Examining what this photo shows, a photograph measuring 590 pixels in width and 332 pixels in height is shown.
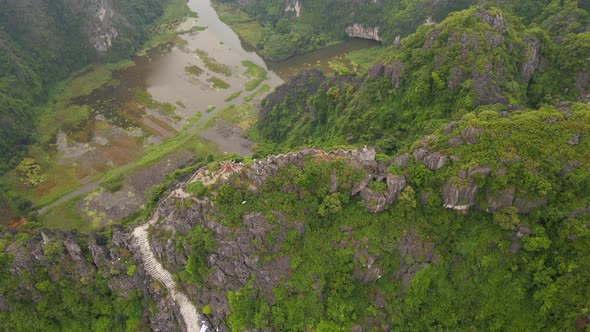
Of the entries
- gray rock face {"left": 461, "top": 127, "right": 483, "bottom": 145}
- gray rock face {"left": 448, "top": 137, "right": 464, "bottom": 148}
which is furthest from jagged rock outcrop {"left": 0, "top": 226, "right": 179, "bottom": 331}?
gray rock face {"left": 461, "top": 127, "right": 483, "bottom": 145}

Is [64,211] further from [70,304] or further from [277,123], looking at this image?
[277,123]

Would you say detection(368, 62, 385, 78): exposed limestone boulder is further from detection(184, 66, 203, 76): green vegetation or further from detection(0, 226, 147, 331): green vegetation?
detection(184, 66, 203, 76): green vegetation

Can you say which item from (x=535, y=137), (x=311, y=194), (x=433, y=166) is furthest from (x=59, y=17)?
(x=535, y=137)

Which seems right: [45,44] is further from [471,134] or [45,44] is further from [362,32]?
[471,134]

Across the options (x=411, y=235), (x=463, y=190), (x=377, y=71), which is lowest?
(x=411, y=235)

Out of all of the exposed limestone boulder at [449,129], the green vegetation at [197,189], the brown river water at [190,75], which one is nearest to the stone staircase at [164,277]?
the green vegetation at [197,189]

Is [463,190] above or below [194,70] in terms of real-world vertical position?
below

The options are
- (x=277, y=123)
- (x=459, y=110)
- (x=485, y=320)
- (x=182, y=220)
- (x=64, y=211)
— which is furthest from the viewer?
(x=277, y=123)

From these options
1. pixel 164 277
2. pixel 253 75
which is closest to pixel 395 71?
pixel 164 277
